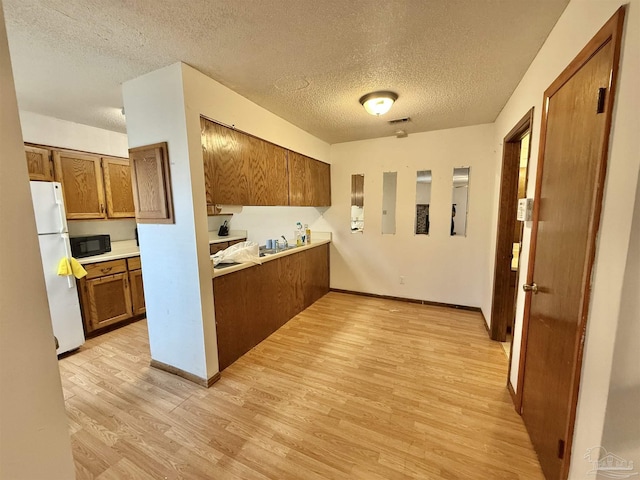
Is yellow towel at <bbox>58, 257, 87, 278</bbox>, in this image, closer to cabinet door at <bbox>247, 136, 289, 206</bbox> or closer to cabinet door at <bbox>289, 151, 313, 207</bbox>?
cabinet door at <bbox>247, 136, 289, 206</bbox>

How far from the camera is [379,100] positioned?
2283mm

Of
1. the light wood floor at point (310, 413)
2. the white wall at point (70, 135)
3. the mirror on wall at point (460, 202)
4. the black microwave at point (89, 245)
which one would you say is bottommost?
the light wood floor at point (310, 413)

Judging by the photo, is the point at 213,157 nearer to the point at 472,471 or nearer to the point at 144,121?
the point at 144,121

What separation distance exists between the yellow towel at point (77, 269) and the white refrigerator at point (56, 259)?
0.06 metres

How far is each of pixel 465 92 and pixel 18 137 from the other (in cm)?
284

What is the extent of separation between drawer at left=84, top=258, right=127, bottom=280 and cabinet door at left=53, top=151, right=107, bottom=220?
0.60 m

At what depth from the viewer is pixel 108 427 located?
170 centimetres

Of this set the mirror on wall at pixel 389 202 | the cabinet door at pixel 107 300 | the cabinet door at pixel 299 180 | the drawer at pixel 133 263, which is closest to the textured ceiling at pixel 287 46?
the cabinet door at pixel 299 180

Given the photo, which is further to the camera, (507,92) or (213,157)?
(507,92)

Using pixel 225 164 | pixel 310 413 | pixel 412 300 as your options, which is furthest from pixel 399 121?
pixel 310 413

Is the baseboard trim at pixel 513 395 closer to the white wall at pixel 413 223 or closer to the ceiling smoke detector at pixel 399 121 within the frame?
the white wall at pixel 413 223

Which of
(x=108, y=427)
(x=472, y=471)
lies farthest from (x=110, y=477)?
(x=472, y=471)

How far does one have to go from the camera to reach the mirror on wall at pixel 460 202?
3.36m

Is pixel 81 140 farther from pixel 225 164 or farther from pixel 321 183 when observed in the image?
pixel 321 183
